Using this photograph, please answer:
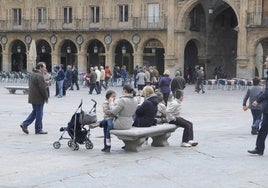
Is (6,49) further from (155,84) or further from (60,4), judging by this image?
(155,84)

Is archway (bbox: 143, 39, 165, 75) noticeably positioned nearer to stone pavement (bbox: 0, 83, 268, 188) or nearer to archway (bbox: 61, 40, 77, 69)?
archway (bbox: 61, 40, 77, 69)

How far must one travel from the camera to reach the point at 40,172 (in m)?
9.09

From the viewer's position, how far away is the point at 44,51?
5306cm

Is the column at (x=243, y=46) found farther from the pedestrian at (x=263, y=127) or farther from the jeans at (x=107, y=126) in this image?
the jeans at (x=107, y=126)

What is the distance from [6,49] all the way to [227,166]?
4634 cm

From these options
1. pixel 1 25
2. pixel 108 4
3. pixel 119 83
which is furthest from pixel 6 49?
pixel 119 83

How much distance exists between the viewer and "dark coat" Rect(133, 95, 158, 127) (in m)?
11.5

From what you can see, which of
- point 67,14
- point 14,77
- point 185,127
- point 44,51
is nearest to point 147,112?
point 185,127

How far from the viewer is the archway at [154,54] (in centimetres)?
4719

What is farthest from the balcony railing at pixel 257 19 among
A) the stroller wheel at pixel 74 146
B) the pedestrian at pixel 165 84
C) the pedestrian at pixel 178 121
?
the stroller wheel at pixel 74 146

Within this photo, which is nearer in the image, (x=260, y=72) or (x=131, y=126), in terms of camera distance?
(x=131, y=126)

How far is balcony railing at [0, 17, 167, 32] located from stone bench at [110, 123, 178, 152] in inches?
1338

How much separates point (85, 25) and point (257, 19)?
52.6 feet

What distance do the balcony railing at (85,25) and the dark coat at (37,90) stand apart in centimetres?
3246
